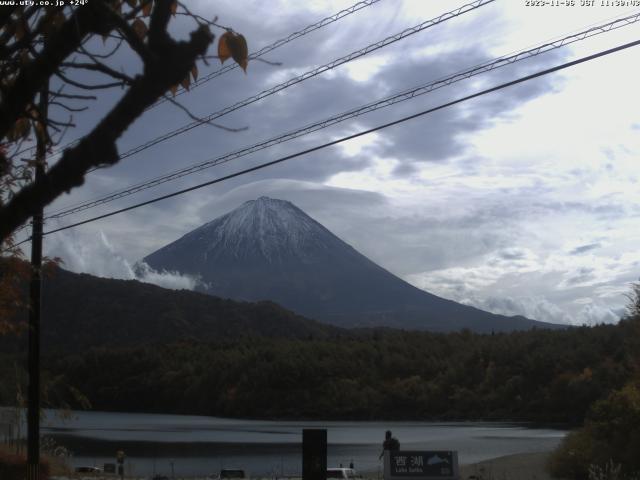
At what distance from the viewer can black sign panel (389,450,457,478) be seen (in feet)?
49.3

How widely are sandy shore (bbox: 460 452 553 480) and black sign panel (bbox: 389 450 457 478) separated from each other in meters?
9.36

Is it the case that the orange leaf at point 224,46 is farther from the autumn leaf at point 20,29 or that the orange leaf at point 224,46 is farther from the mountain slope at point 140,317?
the mountain slope at point 140,317

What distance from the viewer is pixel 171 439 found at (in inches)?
2598

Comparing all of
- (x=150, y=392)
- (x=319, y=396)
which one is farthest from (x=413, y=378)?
(x=150, y=392)

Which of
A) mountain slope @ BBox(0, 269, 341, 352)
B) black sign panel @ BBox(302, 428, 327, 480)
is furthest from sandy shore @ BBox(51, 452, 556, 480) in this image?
mountain slope @ BBox(0, 269, 341, 352)

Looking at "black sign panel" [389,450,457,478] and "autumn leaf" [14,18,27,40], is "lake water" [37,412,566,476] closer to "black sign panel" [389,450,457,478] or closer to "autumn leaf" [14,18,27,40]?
"black sign panel" [389,450,457,478]

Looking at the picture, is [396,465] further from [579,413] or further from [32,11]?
[579,413]

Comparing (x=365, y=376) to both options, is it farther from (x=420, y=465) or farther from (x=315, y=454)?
(x=315, y=454)

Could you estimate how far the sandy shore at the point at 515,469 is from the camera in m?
26.7

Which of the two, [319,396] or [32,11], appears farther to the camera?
[319,396]

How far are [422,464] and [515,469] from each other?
57.2 ft

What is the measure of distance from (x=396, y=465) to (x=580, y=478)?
12.8 metres

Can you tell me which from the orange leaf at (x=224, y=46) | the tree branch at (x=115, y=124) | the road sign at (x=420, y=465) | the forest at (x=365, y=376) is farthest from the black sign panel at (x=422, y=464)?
the forest at (x=365, y=376)

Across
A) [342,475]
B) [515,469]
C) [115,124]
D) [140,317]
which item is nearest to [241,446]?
[515,469]
